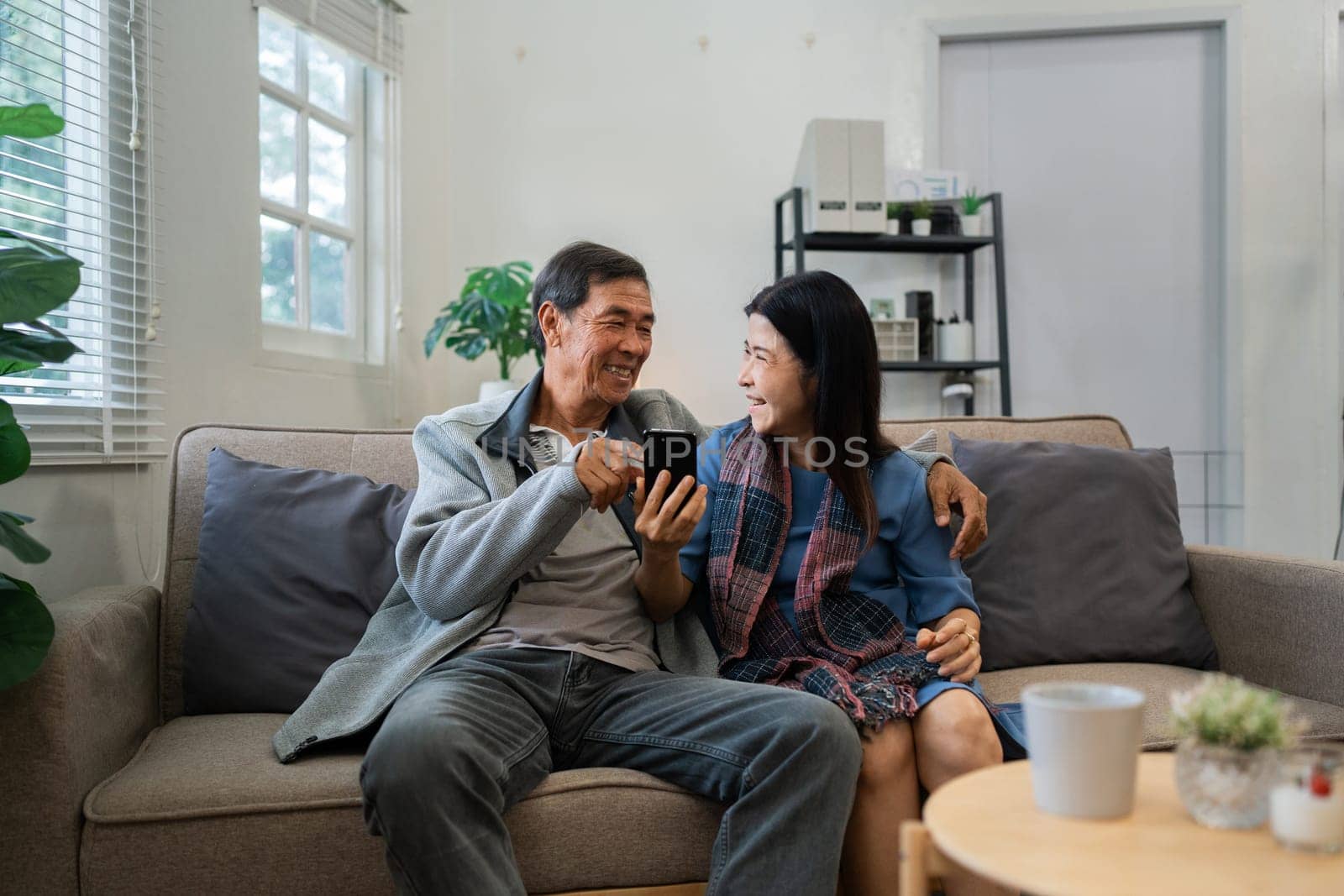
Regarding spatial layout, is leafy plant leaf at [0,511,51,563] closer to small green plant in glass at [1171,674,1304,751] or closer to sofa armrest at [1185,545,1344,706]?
small green plant in glass at [1171,674,1304,751]

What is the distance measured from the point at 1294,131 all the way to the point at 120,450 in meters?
3.74

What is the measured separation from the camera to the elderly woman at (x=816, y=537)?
1.55 metres

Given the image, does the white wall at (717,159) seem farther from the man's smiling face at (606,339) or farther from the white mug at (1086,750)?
the white mug at (1086,750)

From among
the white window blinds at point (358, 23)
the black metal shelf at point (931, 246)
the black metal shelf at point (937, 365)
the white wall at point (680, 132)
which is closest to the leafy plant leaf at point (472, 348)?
the white wall at point (680, 132)

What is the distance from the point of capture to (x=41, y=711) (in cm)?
138

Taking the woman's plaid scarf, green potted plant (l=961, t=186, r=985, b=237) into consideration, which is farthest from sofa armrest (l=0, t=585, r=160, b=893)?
green potted plant (l=961, t=186, r=985, b=237)

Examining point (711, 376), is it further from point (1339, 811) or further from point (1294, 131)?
point (1339, 811)

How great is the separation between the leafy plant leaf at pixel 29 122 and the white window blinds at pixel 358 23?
153 cm

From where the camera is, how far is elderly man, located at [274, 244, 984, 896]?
1298 millimetres

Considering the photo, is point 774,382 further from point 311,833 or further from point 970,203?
point 970,203

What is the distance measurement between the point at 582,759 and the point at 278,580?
0.63 meters

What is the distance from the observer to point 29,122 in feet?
4.64

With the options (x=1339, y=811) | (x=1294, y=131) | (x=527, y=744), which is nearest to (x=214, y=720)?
(x=527, y=744)

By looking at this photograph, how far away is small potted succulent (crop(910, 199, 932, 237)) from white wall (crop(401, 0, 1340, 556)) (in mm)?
249
